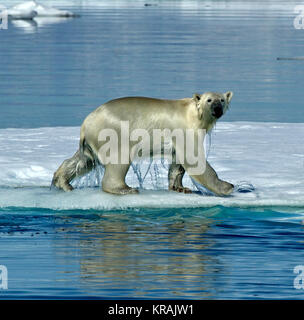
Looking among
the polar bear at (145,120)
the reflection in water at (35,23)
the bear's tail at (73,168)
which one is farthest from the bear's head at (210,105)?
the reflection in water at (35,23)

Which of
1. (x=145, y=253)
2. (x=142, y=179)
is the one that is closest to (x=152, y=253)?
(x=145, y=253)

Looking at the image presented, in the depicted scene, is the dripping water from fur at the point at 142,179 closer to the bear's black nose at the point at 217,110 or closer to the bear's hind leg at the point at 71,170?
the bear's hind leg at the point at 71,170

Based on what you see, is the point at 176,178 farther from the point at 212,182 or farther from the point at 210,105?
the point at 210,105

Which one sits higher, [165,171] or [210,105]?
[210,105]

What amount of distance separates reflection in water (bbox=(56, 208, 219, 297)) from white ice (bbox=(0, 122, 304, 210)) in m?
0.40

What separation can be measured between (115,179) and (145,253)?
6.09 ft

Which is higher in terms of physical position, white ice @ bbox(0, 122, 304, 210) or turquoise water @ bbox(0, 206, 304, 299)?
white ice @ bbox(0, 122, 304, 210)

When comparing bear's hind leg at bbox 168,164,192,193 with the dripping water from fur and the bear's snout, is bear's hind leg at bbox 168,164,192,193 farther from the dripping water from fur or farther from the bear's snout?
the bear's snout

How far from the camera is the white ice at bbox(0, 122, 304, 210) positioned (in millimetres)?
9781

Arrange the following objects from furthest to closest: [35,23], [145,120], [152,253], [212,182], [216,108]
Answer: [35,23]
[212,182]
[145,120]
[216,108]
[152,253]

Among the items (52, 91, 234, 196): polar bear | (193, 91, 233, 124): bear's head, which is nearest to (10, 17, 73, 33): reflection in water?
(52, 91, 234, 196): polar bear

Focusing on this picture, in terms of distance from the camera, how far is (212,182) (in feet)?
32.8
